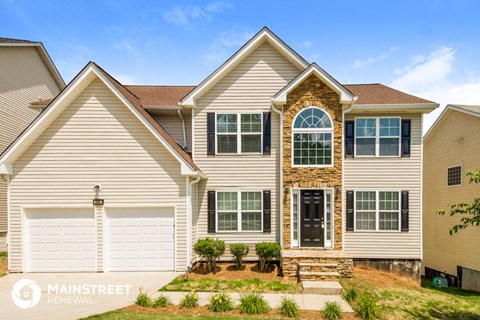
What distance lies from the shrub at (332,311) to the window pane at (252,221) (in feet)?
15.6

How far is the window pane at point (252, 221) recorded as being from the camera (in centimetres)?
1139

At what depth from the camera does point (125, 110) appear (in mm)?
10227

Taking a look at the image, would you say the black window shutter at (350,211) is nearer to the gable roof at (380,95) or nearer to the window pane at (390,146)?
the window pane at (390,146)

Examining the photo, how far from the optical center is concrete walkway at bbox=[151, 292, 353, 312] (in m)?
7.39

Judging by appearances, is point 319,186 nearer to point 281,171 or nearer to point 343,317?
point 281,171

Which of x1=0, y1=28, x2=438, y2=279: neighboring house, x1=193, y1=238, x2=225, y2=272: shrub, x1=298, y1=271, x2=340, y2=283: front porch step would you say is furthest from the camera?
x1=0, y1=28, x2=438, y2=279: neighboring house

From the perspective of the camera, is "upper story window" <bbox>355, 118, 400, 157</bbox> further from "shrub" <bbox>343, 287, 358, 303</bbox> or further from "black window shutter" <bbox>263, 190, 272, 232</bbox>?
"shrub" <bbox>343, 287, 358, 303</bbox>

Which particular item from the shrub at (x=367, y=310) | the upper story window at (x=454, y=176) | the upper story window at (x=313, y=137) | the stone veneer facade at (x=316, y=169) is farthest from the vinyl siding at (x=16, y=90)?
the upper story window at (x=454, y=176)

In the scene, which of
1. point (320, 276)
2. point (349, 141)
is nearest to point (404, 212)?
point (349, 141)

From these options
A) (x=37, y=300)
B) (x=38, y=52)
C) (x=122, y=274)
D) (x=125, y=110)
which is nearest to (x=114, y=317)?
(x=37, y=300)

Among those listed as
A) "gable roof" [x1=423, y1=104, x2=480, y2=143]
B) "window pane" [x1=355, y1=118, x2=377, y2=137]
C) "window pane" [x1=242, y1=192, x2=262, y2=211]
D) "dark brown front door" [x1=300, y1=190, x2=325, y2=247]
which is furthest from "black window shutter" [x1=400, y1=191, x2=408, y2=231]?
"gable roof" [x1=423, y1=104, x2=480, y2=143]

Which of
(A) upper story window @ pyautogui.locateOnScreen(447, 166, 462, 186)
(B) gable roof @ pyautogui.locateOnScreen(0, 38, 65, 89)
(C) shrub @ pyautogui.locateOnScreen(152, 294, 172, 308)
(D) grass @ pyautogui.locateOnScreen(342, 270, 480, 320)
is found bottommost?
(D) grass @ pyautogui.locateOnScreen(342, 270, 480, 320)

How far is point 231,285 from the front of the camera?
8891mm

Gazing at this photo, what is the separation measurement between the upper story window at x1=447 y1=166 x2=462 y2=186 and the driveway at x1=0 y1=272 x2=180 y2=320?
552 inches
